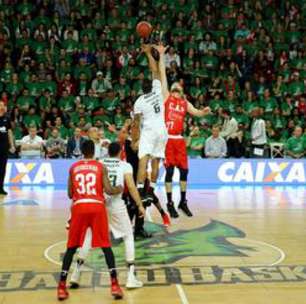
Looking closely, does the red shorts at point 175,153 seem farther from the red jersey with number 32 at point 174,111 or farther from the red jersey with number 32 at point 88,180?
the red jersey with number 32 at point 88,180

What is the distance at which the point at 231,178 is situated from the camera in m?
16.3

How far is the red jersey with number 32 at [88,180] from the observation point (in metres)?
6.48

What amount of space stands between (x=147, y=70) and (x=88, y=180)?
44.4 ft

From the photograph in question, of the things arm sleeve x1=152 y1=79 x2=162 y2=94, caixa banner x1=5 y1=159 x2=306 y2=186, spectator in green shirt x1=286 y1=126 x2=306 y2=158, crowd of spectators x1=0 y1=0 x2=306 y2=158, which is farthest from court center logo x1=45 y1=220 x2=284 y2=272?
spectator in green shirt x1=286 y1=126 x2=306 y2=158

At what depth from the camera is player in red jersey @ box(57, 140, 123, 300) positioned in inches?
255

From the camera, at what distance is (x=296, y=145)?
17234mm

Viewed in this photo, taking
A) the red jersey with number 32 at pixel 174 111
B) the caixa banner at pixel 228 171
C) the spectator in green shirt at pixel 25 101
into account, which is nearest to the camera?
the red jersey with number 32 at pixel 174 111

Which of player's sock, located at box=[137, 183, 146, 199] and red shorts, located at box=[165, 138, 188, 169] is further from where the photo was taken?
red shorts, located at box=[165, 138, 188, 169]

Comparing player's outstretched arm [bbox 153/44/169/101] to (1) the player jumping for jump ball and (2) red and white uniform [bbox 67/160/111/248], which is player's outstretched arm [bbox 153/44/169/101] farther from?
(2) red and white uniform [bbox 67/160/111/248]

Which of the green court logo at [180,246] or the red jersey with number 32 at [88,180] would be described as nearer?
the red jersey with number 32 at [88,180]

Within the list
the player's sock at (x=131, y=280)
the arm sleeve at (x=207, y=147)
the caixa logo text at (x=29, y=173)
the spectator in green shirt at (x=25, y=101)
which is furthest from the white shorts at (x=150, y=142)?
the spectator in green shirt at (x=25, y=101)

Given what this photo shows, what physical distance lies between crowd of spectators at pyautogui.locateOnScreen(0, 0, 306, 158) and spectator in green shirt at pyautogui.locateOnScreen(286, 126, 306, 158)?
30mm

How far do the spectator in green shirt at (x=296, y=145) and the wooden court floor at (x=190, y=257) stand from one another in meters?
4.69

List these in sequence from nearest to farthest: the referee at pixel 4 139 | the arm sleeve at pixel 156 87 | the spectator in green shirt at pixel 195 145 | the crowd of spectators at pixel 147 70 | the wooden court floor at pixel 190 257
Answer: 1. the wooden court floor at pixel 190 257
2. the arm sleeve at pixel 156 87
3. the referee at pixel 4 139
4. the spectator in green shirt at pixel 195 145
5. the crowd of spectators at pixel 147 70
